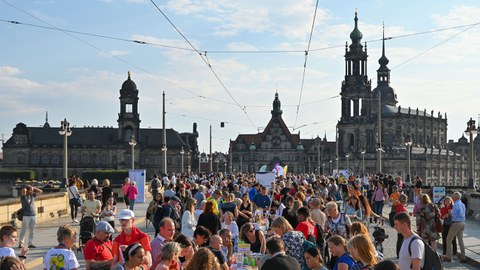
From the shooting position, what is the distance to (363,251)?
695 cm

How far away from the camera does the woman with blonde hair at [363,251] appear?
22.7ft

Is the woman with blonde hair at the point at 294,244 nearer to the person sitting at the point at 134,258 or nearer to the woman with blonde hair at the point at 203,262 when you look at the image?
the person sitting at the point at 134,258

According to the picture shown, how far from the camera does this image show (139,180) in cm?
3100

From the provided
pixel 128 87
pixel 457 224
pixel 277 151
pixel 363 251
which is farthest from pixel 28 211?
pixel 277 151

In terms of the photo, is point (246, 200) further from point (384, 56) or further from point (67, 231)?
point (384, 56)

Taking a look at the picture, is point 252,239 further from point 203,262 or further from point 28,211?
point 28,211

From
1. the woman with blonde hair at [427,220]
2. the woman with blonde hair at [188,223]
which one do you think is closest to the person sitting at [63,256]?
the woman with blonde hair at [188,223]

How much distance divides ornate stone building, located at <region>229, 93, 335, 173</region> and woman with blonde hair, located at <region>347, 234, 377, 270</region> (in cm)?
14228

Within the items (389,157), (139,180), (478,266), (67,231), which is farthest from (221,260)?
(389,157)

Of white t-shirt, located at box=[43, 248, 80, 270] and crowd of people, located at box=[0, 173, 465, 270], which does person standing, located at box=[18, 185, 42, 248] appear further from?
white t-shirt, located at box=[43, 248, 80, 270]

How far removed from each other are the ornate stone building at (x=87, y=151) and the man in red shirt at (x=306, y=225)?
347ft

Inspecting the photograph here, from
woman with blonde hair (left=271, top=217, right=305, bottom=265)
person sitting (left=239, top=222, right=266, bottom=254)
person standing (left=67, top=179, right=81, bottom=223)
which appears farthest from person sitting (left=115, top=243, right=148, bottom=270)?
person standing (left=67, top=179, right=81, bottom=223)

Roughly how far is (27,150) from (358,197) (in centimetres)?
11135

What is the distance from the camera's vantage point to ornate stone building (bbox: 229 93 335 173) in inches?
5975
